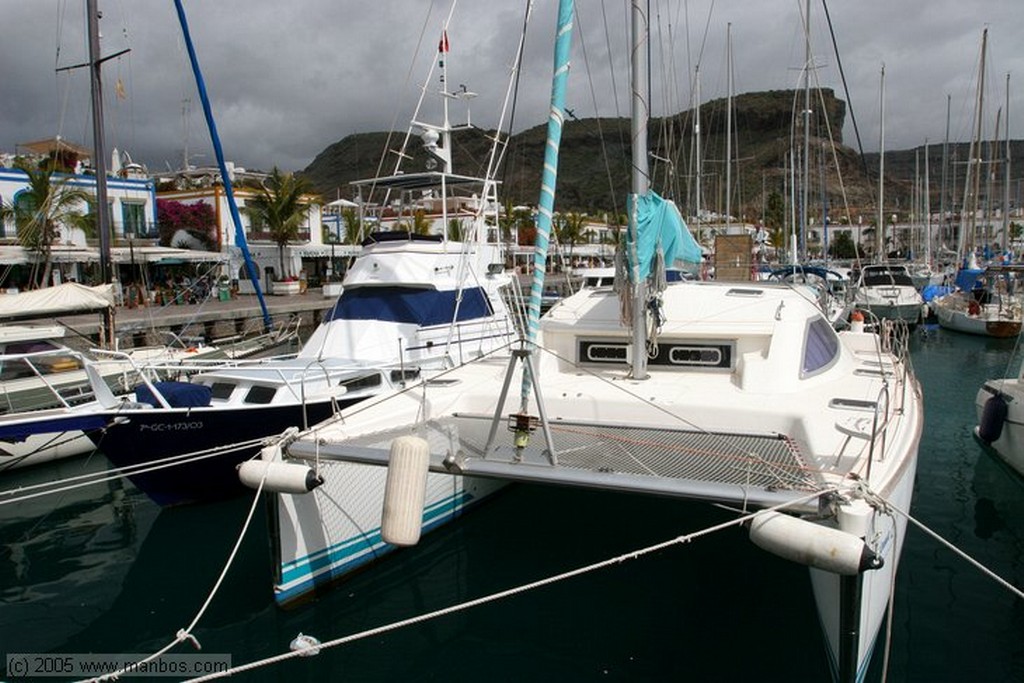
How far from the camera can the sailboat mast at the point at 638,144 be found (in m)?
6.48

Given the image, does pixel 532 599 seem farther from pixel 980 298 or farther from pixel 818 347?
pixel 980 298

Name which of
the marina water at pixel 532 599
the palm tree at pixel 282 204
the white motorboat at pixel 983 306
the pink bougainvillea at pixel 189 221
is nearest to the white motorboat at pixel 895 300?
the white motorboat at pixel 983 306

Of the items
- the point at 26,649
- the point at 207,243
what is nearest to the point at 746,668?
the point at 26,649

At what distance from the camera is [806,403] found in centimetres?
634

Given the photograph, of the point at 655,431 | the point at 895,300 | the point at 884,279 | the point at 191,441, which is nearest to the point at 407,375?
the point at 191,441

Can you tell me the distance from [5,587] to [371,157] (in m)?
175

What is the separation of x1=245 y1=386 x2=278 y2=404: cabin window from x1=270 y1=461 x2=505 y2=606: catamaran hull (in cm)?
270

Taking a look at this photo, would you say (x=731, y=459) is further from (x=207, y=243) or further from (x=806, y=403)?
(x=207, y=243)

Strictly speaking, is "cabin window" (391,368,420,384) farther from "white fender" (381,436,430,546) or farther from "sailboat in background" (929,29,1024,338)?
"sailboat in background" (929,29,1024,338)

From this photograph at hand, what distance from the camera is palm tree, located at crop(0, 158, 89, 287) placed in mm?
20953

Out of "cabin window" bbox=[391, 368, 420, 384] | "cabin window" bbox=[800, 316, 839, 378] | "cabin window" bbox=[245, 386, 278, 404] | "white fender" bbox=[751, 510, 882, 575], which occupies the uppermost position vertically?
"cabin window" bbox=[800, 316, 839, 378]

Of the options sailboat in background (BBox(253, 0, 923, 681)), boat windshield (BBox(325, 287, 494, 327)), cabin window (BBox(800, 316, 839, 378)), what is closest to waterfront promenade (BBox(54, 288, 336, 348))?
boat windshield (BBox(325, 287, 494, 327))

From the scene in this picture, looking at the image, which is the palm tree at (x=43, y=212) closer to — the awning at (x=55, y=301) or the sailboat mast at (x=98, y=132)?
the sailboat mast at (x=98, y=132)

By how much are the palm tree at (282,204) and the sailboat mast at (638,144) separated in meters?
29.4
